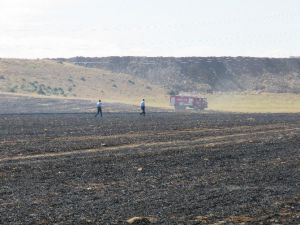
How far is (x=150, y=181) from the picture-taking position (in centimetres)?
1783

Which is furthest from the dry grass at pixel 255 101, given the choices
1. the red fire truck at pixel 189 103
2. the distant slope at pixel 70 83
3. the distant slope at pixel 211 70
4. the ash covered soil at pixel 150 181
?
the ash covered soil at pixel 150 181

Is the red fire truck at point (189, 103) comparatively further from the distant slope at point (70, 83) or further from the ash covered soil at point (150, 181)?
the ash covered soil at point (150, 181)

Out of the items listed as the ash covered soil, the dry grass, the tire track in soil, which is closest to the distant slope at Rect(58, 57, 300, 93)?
the dry grass

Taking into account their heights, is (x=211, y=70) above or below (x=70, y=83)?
above

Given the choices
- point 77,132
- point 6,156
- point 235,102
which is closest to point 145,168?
point 6,156

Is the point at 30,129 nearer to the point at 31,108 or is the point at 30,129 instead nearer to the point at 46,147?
the point at 46,147

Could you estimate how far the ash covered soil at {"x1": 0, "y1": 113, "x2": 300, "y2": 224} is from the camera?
43.1 feet

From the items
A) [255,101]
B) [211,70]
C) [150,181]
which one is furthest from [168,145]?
[211,70]

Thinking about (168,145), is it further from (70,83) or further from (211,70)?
(211,70)

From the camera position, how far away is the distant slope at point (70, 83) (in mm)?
116312

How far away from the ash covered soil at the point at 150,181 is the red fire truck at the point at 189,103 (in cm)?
6244

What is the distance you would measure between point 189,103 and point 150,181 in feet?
256

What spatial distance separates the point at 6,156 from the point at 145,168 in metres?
6.26

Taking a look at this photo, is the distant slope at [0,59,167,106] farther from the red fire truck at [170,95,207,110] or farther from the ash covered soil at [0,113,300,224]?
the ash covered soil at [0,113,300,224]
